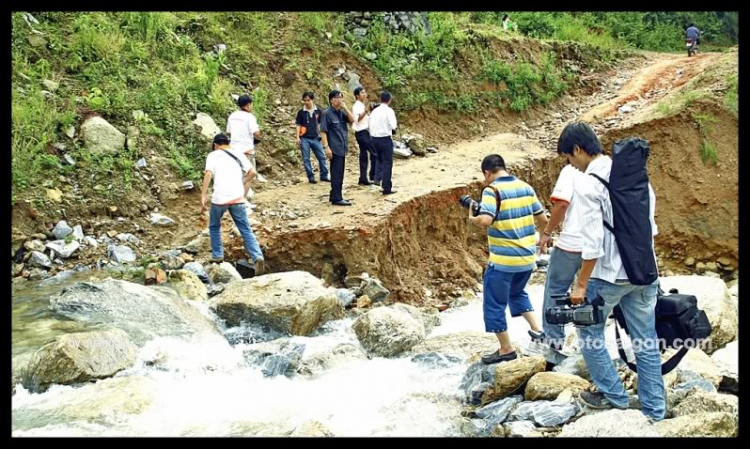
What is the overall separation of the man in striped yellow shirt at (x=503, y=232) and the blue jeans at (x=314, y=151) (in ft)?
21.5

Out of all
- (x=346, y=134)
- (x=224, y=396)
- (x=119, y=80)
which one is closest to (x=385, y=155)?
(x=346, y=134)

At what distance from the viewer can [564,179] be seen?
536cm

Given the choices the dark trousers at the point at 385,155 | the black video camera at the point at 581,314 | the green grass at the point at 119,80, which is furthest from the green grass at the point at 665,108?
the black video camera at the point at 581,314

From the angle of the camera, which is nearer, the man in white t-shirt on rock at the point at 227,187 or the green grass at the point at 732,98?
the man in white t-shirt on rock at the point at 227,187

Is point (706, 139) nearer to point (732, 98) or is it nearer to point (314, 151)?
point (732, 98)

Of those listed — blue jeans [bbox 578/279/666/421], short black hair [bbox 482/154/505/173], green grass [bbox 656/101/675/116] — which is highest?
green grass [bbox 656/101/675/116]

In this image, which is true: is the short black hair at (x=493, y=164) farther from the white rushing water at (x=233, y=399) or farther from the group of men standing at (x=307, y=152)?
the group of men standing at (x=307, y=152)

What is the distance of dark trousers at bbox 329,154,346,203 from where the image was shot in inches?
392

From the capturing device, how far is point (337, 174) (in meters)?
10.1

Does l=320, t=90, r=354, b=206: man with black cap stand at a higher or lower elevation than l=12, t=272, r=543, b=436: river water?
higher

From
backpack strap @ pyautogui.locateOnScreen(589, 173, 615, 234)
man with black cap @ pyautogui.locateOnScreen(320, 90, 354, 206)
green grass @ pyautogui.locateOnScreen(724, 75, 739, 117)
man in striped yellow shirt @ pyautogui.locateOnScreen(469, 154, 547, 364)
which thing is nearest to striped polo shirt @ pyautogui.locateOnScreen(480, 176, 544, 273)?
man in striped yellow shirt @ pyautogui.locateOnScreen(469, 154, 547, 364)

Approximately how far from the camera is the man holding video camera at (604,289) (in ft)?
13.6

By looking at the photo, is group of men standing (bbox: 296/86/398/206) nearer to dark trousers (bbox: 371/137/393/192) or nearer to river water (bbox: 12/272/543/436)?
dark trousers (bbox: 371/137/393/192)
